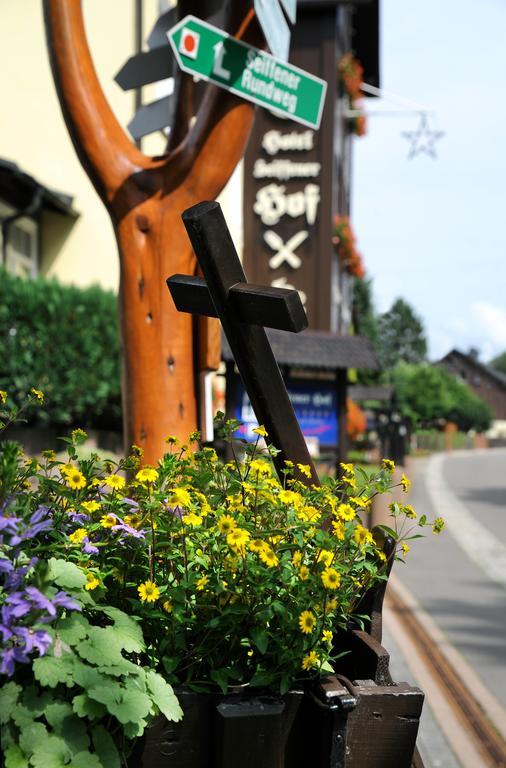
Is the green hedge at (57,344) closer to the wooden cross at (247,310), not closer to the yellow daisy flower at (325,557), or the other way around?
the wooden cross at (247,310)

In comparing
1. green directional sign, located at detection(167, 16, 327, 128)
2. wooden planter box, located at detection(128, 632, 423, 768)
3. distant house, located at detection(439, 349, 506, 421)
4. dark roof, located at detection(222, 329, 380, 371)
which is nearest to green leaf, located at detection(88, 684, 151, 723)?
wooden planter box, located at detection(128, 632, 423, 768)

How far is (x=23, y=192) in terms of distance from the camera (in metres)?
11.6

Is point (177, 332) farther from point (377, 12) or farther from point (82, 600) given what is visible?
point (377, 12)

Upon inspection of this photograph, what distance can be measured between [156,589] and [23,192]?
428 inches

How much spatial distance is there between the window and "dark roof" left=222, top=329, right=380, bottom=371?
14.6 ft

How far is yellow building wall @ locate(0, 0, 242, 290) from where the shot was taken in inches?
504

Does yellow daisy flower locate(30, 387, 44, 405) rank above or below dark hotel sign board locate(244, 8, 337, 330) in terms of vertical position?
below

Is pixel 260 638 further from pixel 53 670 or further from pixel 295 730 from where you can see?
pixel 53 670

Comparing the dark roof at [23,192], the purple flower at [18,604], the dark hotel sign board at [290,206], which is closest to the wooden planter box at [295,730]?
the purple flower at [18,604]

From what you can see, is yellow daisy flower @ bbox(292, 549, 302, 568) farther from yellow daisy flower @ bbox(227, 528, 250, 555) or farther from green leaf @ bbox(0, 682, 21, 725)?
green leaf @ bbox(0, 682, 21, 725)

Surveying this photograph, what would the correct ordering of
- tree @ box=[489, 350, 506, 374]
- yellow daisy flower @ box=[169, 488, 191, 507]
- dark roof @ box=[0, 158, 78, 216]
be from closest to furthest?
yellow daisy flower @ box=[169, 488, 191, 507] < dark roof @ box=[0, 158, 78, 216] < tree @ box=[489, 350, 506, 374]

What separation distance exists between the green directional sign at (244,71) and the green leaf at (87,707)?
2275 mm

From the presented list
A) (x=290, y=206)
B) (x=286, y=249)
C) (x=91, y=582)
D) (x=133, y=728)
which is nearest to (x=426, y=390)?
(x=286, y=249)

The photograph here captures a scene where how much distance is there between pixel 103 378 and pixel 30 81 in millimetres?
5397
